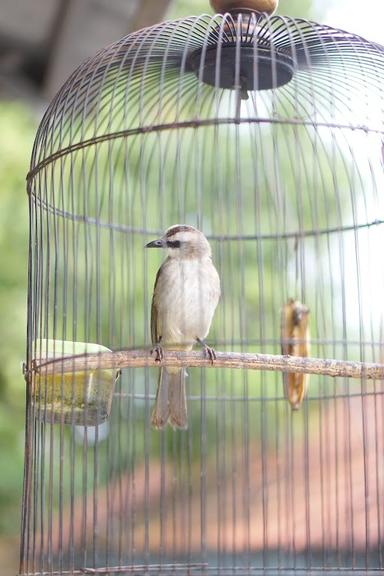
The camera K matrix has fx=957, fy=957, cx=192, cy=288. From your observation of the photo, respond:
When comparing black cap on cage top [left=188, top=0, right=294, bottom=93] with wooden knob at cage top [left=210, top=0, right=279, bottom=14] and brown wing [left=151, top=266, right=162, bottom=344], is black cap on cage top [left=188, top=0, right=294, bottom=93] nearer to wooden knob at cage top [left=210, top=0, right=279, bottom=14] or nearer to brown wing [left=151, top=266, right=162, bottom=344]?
wooden knob at cage top [left=210, top=0, right=279, bottom=14]

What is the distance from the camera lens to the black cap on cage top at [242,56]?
3613 millimetres

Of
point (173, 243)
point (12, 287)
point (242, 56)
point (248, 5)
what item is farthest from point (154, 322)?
point (12, 287)

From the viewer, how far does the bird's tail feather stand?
172 inches

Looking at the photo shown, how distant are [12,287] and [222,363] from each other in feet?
12.7

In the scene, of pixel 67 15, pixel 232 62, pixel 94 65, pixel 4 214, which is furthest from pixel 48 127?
pixel 4 214

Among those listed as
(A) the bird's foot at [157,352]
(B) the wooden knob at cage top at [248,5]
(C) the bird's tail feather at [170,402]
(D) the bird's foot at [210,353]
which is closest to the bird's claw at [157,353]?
(A) the bird's foot at [157,352]

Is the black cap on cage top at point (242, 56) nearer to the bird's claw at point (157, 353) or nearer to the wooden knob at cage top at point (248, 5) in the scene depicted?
the wooden knob at cage top at point (248, 5)

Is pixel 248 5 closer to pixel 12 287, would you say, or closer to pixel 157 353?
pixel 157 353

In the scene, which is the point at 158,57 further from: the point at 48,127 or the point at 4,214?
the point at 4,214

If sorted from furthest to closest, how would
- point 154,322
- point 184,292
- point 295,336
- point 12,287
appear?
point 12,287
point 154,322
point 184,292
point 295,336

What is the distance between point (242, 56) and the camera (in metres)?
3.67

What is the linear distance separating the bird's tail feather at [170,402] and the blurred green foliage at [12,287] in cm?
281

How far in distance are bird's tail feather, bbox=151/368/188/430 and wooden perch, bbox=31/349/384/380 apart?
65 centimetres

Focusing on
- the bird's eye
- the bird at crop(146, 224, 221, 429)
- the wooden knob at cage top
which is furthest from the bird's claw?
the wooden knob at cage top
